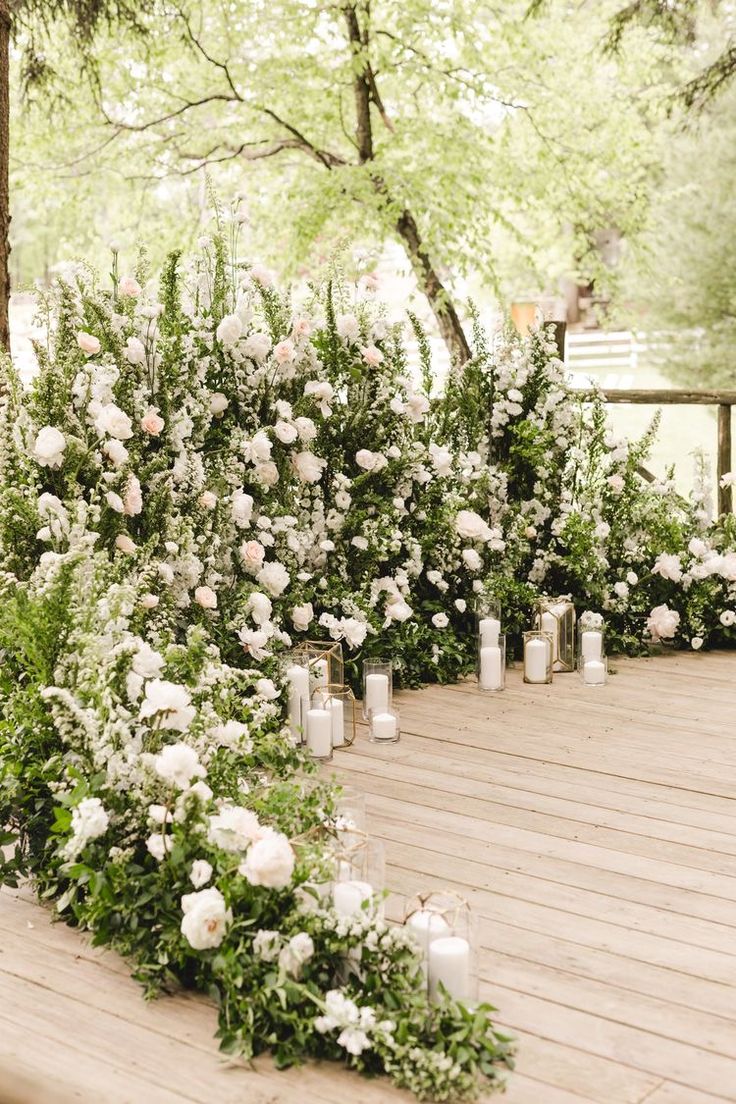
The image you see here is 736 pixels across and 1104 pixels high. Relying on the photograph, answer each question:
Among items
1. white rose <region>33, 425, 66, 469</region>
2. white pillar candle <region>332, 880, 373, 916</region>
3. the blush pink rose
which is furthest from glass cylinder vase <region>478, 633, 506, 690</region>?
white pillar candle <region>332, 880, 373, 916</region>

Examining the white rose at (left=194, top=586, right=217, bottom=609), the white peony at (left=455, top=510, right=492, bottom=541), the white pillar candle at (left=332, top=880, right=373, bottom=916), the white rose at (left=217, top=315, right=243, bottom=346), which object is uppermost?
the white rose at (left=217, top=315, right=243, bottom=346)

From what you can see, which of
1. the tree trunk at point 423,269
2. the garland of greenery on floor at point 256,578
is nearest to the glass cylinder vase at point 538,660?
the garland of greenery on floor at point 256,578

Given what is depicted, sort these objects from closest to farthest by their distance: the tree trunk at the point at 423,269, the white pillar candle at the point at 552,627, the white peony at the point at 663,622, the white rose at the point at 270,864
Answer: the white rose at the point at 270,864, the white pillar candle at the point at 552,627, the white peony at the point at 663,622, the tree trunk at the point at 423,269

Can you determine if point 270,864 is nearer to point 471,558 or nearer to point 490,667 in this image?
point 490,667

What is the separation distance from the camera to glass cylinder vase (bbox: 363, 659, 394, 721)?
13.2 feet

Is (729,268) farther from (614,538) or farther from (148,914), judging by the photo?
(148,914)

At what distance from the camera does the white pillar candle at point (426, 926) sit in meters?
2.21

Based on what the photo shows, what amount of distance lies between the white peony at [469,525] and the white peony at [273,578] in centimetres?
90

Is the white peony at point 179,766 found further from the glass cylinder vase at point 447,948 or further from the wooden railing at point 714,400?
the wooden railing at point 714,400

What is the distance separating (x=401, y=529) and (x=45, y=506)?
5.41 ft

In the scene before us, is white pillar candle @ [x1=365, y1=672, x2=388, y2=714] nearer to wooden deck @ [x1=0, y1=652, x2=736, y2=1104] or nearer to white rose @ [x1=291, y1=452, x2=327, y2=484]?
wooden deck @ [x1=0, y1=652, x2=736, y2=1104]

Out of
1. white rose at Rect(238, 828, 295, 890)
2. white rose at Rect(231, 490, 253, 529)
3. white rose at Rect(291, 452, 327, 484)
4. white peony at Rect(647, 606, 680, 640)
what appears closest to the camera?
white rose at Rect(238, 828, 295, 890)

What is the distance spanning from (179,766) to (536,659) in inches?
93.8

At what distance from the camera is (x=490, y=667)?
4.44 meters
